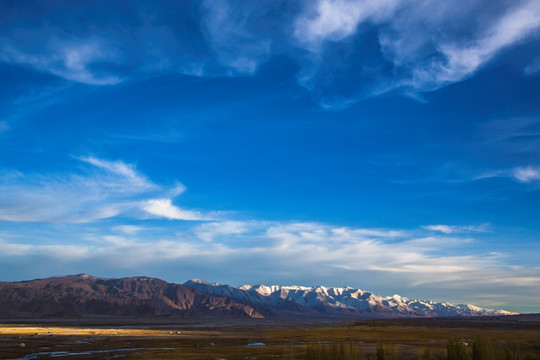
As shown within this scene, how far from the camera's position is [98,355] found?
59.1 meters

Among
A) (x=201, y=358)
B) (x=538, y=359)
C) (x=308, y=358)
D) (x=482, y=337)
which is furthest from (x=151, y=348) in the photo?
(x=538, y=359)

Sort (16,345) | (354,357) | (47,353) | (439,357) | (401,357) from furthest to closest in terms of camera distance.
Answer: (16,345) < (47,353) < (401,357) < (439,357) < (354,357)

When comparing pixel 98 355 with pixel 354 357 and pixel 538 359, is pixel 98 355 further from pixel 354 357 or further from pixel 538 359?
pixel 538 359

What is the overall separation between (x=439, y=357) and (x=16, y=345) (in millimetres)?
62596

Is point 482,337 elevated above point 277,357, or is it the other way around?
point 482,337

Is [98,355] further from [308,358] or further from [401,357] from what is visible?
[401,357]

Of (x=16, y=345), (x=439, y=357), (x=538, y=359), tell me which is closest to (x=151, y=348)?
(x=16, y=345)

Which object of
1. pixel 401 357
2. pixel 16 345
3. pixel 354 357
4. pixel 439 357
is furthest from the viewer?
pixel 16 345

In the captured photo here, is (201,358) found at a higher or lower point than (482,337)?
lower

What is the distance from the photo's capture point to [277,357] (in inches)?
2272

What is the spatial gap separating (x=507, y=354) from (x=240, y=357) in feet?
104

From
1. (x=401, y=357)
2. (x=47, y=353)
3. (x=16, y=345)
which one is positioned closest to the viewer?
(x=401, y=357)

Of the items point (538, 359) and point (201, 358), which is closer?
point (538, 359)

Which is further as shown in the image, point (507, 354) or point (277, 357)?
point (277, 357)
